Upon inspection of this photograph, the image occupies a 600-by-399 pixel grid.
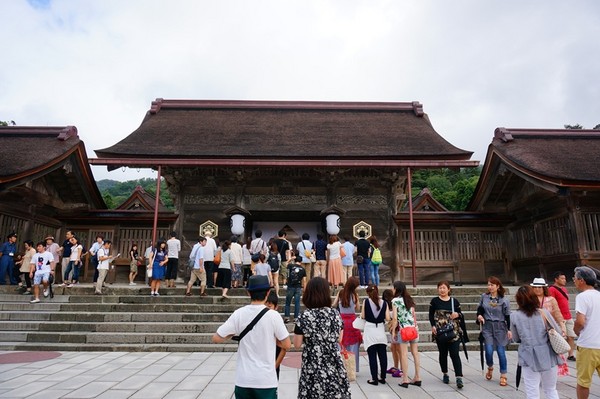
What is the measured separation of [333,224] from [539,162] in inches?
276

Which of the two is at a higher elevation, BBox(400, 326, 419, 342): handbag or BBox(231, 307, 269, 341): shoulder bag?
BBox(231, 307, 269, 341): shoulder bag

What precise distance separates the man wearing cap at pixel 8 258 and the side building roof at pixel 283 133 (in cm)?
367

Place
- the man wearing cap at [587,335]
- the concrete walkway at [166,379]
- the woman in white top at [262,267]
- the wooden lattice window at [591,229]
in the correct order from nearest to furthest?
the man wearing cap at [587,335], the concrete walkway at [166,379], the woman in white top at [262,267], the wooden lattice window at [591,229]

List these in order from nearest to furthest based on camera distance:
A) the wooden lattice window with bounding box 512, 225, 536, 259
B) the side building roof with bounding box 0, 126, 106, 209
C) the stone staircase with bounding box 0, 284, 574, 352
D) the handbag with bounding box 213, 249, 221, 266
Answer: the stone staircase with bounding box 0, 284, 574, 352
the handbag with bounding box 213, 249, 221, 266
the side building roof with bounding box 0, 126, 106, 209
the wooden lattice window with bounding box 512, 225, 536, 259

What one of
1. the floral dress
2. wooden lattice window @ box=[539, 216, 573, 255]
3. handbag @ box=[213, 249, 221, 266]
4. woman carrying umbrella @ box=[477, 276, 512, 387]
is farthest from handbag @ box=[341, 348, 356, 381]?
wooden lattice window @ box=[539, 216, 573, 255]

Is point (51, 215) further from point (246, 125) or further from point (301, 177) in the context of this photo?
point (301, 177)

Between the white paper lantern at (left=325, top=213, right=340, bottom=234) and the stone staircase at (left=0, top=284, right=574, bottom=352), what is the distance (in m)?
3.18

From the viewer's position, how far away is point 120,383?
5223 millimetres

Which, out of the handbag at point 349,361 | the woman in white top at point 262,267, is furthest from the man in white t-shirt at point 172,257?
the handbag at point 349,361

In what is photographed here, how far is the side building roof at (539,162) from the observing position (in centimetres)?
1046

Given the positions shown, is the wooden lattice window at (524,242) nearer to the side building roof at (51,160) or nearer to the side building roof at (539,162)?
the side building roof at (539,162)

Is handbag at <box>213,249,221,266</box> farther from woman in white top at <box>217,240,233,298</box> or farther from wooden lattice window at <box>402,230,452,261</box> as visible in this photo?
wooden lattice window at <box>402,230,452,261</box>

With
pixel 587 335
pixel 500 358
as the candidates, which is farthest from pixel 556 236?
pixel 587 335

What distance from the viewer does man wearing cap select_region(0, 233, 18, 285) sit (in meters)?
10.7
